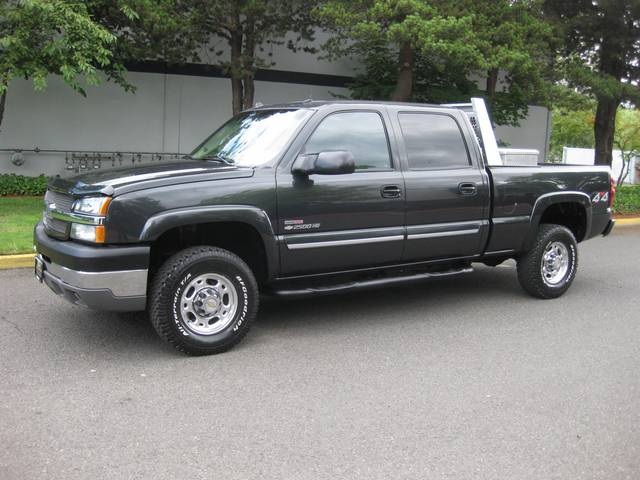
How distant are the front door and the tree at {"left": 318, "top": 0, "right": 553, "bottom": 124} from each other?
6.45 meters

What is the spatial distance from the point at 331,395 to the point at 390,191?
2.03 metres

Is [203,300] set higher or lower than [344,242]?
lower

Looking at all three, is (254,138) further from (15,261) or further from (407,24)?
(407,24)

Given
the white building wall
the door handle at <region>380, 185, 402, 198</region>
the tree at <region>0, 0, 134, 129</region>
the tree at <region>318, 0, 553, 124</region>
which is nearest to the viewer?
the door handle at <region>380, 185, 402, 198</region>

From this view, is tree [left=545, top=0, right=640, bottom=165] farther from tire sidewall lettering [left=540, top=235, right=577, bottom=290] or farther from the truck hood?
the truck hood

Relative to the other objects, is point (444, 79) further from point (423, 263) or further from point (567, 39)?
point (423, 263)

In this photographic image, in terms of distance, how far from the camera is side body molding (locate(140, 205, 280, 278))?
183 inches

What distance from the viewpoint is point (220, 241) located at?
17.5 ft

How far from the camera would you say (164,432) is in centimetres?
371

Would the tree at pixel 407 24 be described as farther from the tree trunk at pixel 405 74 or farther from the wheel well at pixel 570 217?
the wheel well at pixel 570 217

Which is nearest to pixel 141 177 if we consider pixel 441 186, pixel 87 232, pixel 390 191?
pixel 87 232

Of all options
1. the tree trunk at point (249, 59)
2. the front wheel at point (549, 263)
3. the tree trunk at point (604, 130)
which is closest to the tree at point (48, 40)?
the tree trunk at point (249, 59)

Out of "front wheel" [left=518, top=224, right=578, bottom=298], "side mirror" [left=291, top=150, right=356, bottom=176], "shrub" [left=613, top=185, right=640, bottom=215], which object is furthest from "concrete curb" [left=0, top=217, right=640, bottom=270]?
"shrub" [left=613, top=185, right=640, bottom=215]

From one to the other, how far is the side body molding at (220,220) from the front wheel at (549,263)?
3044 millimetres
